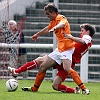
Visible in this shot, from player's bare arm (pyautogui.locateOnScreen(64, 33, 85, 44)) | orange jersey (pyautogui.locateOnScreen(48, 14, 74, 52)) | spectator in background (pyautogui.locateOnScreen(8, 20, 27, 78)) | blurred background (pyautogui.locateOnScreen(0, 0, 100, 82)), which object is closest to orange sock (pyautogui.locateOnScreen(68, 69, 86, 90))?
orange jersey (pyautogui.locateOnScreen(48, 14, 74, 52))

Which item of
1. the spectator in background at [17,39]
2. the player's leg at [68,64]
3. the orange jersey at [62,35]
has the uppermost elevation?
the orange jersey at [62,35]

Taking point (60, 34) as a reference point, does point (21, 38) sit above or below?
below

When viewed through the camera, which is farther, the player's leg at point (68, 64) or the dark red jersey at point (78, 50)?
the dark red jersey at point (78, 50)

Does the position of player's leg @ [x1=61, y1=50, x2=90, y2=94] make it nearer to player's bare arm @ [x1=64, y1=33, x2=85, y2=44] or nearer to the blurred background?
player's bare arm @ [x1=64, y1=33, x2=85, y2=44]

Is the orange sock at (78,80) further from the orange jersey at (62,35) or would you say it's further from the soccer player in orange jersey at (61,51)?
the orange jersey at (62,35)

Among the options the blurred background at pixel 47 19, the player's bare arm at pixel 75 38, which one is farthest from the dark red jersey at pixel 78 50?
the blurred background at pixel 47 19

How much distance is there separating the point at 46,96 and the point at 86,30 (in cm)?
165

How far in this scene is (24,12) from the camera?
66.1 feet

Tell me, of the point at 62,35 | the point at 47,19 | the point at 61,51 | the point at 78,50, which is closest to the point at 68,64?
the point at 61,51

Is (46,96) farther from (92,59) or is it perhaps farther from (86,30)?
(92,59)

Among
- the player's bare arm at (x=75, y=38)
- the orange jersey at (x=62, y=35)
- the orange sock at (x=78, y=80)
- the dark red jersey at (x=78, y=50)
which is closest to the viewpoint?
the player's bare arm at (x=75, y=38)

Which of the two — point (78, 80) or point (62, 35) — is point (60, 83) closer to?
point (78, 80)

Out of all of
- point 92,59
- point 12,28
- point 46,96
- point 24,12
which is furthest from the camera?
point 24,12

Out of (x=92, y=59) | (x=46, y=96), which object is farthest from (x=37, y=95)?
(x=92, y=59)
